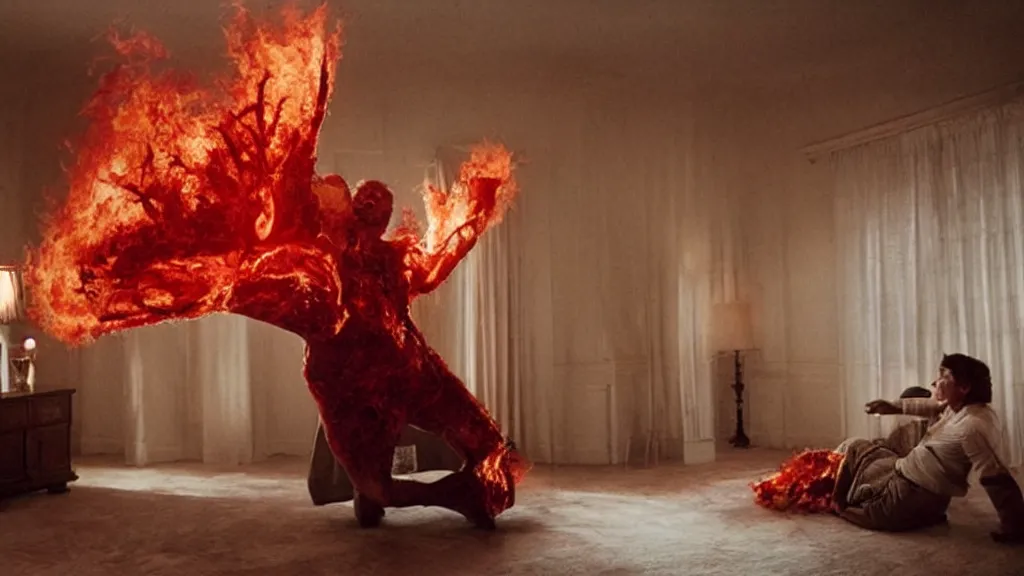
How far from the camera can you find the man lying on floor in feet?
13.7

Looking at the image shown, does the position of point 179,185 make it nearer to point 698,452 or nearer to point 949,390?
point 949,390

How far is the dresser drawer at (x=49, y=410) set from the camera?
5.93 m

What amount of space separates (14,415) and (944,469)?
219 inches

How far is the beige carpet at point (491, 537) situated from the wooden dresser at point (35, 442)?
5.0 inches

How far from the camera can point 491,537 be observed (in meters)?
4.54

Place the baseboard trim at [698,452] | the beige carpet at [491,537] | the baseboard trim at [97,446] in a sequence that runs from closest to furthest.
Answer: the beige carpet at [491,537] < the baseboard trim at [698,452] < the baseboard trim at [97,446]

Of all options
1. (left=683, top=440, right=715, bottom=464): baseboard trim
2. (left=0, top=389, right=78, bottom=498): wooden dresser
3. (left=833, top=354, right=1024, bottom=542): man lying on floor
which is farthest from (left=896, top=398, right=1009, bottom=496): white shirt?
(left=0, top=389, right=78, bottom=498): wooden dresser

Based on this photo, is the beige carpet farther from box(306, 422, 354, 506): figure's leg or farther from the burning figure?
the burning figure

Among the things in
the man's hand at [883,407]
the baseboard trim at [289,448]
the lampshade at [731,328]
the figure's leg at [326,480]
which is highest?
the lampshade at [731,328]

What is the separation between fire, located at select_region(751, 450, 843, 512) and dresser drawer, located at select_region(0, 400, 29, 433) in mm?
4741

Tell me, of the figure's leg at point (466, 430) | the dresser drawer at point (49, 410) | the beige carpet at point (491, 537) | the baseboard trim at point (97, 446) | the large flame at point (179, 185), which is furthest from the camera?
the baseboard trim at point (97, 446)

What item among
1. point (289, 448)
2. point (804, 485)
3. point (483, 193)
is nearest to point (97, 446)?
point (289, 448)

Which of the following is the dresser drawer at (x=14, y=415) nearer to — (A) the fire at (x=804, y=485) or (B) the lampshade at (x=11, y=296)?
(B) the lampshade at (x=11, y=296)

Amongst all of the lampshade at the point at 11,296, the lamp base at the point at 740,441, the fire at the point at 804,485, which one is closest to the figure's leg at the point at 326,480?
the fire at the point at 804,485
